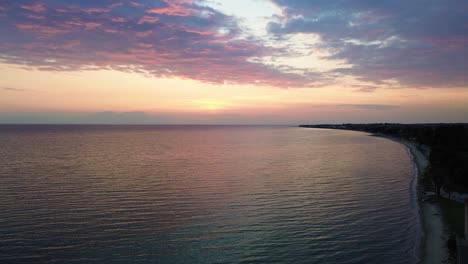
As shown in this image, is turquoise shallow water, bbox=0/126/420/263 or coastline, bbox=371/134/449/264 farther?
turquoise shallow water, bbox=0/126/420/263

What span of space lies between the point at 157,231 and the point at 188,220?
11.4 ft

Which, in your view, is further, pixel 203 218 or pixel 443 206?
pixel 443 206

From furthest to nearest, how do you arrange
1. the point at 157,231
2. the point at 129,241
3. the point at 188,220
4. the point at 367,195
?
1. the point at 367,195
2. the point at 188,220
3. the point at 157,231
4. the point at 129,241

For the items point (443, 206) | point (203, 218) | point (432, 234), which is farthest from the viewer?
point (443, 206)

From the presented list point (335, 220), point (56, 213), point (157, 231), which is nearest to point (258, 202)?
point (335, 220)

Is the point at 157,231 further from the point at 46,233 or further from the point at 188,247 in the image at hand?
the point at 46,233

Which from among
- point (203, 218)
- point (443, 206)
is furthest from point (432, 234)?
point (203, 218)

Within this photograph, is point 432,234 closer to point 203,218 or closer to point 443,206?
point 443,206

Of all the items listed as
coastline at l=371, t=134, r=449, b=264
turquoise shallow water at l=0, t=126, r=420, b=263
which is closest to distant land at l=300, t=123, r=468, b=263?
coastline at l=371, t=134, r=449, b=264

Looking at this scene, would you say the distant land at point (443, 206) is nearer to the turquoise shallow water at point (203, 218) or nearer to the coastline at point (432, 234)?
the coastline at point (432, 234)

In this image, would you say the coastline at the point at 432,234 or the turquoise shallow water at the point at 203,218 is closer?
the coastline at the point at 432,234

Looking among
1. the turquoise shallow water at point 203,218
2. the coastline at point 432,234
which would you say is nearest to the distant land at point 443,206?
the coastline at point 432,234

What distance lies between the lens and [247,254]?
21.9 metres

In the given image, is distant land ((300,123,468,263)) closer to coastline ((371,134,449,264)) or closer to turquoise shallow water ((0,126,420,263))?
coastline ((371,134,449,264))
